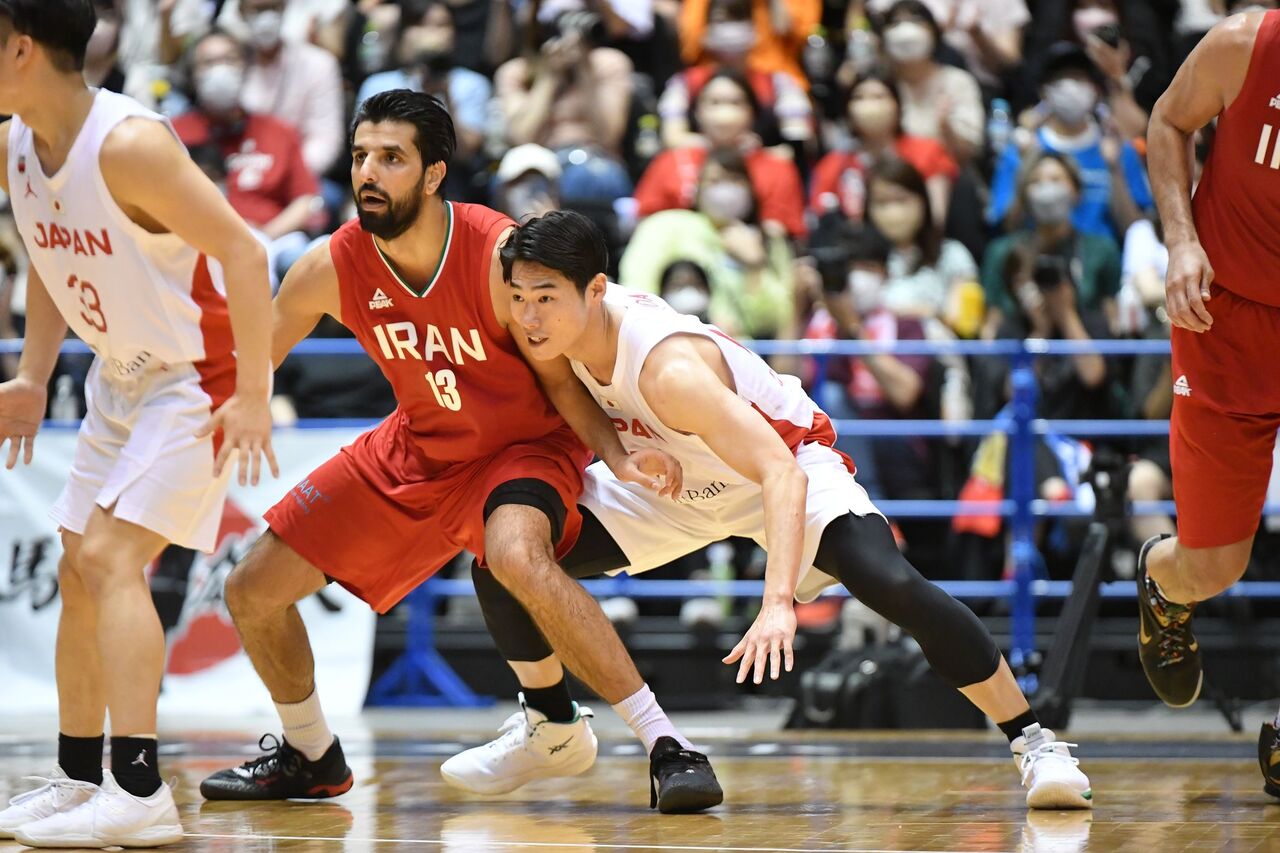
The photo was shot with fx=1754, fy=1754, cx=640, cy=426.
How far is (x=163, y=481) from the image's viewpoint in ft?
13.1

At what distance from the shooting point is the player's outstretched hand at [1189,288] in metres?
4.01

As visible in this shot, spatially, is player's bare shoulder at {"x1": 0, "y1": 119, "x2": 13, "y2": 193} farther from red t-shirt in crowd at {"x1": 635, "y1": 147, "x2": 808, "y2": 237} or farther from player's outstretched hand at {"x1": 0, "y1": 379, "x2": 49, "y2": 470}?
red t-shirt in crowd at {"x1": 635, "y1": 147, "x2": 808, "y2": 237}

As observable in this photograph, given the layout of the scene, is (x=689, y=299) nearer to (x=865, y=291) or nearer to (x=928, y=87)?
(x=865, y=291)

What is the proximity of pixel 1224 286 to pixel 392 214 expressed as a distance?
2022 millimetres

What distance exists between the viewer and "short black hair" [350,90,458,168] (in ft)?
14.0

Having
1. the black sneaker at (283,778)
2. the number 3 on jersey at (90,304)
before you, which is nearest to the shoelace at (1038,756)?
the black sneaker at (283,778)

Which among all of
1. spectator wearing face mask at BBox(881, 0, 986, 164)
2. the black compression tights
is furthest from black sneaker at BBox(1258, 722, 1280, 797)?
spectator wearing face mask at BBox(881, 0, 986, 164)

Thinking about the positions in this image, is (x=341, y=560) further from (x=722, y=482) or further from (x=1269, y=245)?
(x=1269, y=245)

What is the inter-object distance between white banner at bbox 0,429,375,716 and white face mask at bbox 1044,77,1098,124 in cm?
368

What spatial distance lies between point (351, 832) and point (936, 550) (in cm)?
376

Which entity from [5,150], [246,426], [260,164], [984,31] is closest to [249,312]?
[246,426]

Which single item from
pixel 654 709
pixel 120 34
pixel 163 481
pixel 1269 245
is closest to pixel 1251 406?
pixel 1269 245

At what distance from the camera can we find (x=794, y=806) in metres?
4.35

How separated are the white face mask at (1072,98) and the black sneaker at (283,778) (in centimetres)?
513
